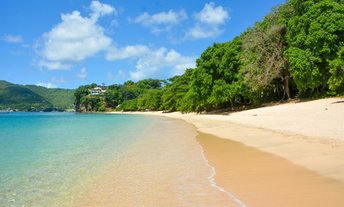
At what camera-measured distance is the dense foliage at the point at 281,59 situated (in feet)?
99.2

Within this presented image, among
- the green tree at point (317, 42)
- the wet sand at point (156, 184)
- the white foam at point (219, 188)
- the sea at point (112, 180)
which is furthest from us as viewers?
the green tree at point (317, 42)

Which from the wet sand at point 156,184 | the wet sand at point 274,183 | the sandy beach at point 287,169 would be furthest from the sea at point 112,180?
the sandy beach at point 287,169

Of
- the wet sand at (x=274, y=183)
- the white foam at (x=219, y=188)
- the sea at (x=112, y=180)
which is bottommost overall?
the sea at (x=112, y=180)

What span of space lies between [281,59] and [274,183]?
3120 cm

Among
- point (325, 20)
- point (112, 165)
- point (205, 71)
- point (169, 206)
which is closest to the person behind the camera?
point (169, 206)

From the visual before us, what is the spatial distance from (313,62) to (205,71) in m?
18.3

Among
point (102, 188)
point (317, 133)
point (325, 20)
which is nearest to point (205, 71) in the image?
point (325, 20)

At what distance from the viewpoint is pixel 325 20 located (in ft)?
99.6

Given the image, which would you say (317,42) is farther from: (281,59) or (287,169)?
(287,169)

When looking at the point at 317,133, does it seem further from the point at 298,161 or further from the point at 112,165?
the point at 112,165

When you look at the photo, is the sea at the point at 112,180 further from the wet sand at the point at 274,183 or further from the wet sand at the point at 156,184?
the wet sand at the point at 274,183

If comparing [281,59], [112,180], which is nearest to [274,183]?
[112,180]

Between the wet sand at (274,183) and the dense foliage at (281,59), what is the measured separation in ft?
64.7

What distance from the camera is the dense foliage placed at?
30.2 meters
